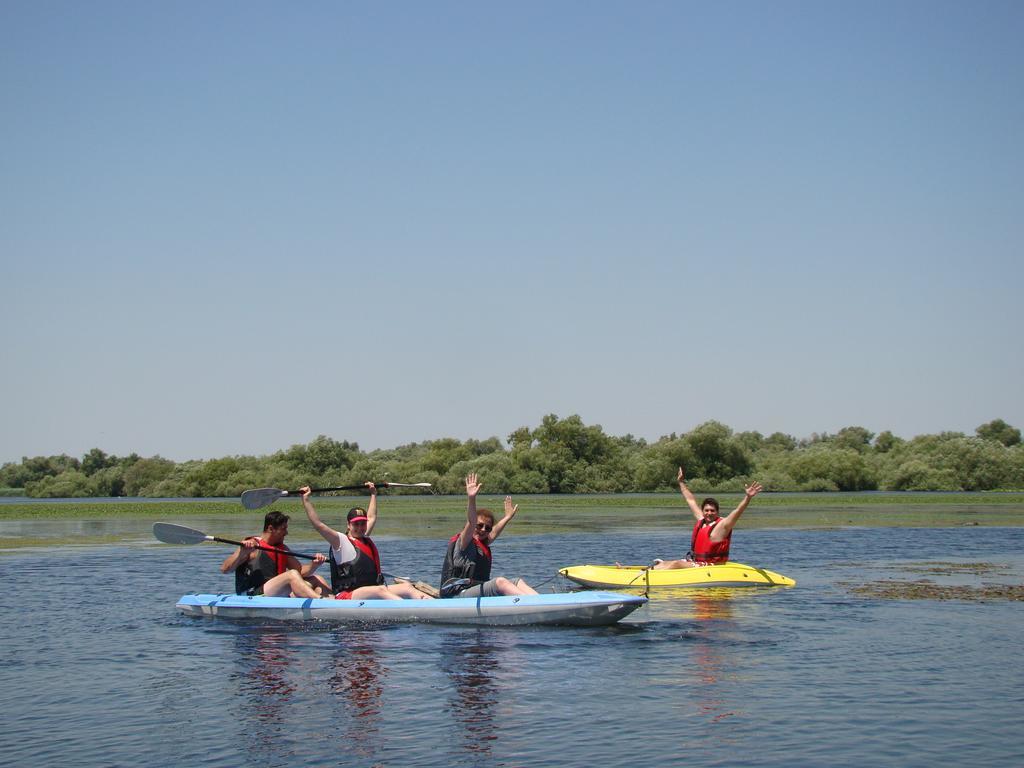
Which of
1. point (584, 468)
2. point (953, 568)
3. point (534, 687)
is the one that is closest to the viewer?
point (534, 687)

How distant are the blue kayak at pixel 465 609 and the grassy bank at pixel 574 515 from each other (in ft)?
56.7

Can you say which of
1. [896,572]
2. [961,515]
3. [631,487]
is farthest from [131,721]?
[631,487]

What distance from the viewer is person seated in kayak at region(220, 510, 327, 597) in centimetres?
1508

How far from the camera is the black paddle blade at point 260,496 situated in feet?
55.1

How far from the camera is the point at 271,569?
1561 cm

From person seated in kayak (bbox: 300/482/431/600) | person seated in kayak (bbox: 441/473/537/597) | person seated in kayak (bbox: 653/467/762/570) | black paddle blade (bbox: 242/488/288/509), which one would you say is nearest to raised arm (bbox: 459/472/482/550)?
person seated in kayak (bbox: 441/473/537/597)

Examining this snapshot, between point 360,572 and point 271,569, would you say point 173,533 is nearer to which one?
point 271,569

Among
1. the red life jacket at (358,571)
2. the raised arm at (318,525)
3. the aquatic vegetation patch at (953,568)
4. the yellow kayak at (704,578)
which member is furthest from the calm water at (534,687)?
the aquatic vegetation patch at (953,568)

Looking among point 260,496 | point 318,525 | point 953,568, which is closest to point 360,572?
point 318,525

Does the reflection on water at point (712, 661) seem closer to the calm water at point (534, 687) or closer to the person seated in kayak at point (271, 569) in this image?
the calm water at point (534, 687)

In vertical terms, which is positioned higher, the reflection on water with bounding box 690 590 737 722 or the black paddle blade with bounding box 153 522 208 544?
the black paddle blade with bounding box 153 522 208 544

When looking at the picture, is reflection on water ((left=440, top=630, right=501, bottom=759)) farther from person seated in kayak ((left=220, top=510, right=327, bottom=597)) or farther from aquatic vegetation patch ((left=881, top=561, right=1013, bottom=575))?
aquatic vegetation patch ((left=881, top=561, right=1013, bottom=575))

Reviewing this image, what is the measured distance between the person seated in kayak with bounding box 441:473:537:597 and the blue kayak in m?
0.21

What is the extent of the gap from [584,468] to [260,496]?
200ft
